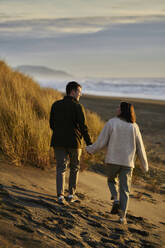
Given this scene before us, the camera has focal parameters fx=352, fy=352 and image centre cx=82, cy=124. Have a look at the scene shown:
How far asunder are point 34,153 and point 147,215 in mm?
2469

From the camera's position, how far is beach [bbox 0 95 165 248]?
3826 millimetres

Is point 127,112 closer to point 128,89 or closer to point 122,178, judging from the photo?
point 122,178

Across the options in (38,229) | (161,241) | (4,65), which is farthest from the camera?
(4,65)

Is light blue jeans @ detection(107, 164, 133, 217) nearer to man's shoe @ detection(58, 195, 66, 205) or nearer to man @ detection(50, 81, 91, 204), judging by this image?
man @ detection(50, 81, 91, 204)

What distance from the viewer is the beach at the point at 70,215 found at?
3.83m

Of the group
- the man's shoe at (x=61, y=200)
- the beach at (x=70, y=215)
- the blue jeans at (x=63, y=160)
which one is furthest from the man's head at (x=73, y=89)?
the beach at (x=70, y=215)

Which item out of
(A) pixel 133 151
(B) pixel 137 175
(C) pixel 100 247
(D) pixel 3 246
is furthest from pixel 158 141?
(D) pixel 3 246

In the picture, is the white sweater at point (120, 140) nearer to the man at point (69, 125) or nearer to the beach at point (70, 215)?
the man at point (69, 125)

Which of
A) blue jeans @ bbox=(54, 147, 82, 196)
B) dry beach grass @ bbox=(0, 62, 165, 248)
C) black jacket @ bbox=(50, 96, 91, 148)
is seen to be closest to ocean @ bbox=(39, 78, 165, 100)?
dry beach grass @ bbox=(0, 62, 165, 248)

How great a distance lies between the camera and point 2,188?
5.07 metres

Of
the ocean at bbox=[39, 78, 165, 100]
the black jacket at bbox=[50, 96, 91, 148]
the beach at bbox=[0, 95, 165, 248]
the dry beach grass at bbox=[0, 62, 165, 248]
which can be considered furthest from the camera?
the ocean at bbox=[39, 78, 165, 100]

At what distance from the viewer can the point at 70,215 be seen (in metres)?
4.62

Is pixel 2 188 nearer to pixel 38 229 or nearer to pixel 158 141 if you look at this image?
pixel 38 229

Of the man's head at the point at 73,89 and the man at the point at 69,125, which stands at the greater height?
the man's head at the point at 73,89
